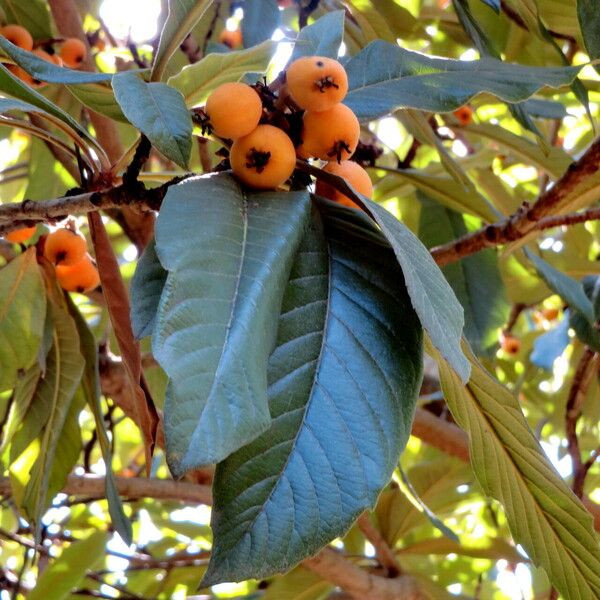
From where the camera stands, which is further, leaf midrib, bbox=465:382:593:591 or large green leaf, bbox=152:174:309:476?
leaf midrib, bbox=465:382:593:591

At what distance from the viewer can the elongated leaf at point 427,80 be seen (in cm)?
91

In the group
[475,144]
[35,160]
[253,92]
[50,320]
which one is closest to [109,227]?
[35,160]

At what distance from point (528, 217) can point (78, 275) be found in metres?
0.65

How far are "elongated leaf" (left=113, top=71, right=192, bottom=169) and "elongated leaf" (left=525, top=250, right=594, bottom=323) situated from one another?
91cm

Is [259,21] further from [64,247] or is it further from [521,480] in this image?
[521,480]

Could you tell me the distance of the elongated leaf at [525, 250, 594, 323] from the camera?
1.51m

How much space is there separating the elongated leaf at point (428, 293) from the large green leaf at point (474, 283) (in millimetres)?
904

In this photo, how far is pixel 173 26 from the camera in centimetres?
86

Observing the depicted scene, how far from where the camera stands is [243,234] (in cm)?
70

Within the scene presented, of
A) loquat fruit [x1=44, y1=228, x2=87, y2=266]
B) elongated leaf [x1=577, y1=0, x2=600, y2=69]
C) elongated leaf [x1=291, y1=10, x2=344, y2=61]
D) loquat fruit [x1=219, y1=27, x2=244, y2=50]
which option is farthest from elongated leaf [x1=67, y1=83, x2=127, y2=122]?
loquat fruit [x1=219, y1=27, x2=244, y2=50]

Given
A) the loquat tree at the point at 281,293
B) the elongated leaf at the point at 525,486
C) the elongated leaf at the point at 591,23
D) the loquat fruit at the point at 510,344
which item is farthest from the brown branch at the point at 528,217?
the loquat fruit at the point at 510,344

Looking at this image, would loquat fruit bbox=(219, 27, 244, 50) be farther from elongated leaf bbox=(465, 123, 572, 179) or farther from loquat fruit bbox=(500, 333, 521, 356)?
loquat fruit bbox=(500, 333, 521, 356)

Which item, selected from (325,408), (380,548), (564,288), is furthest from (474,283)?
(325,408)

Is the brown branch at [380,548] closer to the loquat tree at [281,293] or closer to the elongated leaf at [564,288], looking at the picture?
the loquat tree at [281,293]
